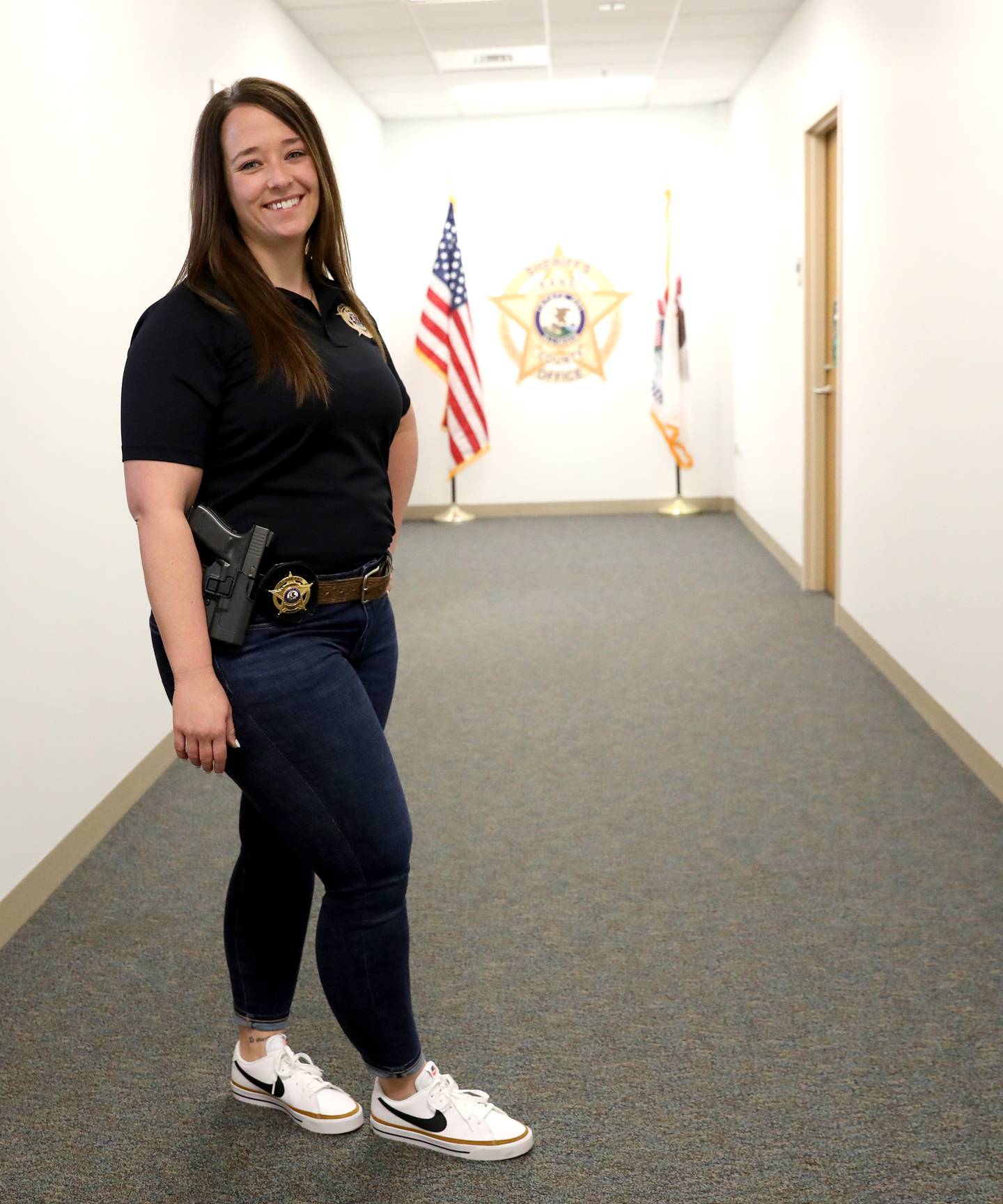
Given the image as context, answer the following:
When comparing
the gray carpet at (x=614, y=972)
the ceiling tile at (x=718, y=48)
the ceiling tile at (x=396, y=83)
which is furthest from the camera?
the ceiling tile at (x=396, y=83)

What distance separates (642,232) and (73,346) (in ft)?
19.1

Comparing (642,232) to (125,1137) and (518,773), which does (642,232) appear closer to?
(518,773)

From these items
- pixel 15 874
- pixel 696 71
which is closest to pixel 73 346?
pixel 15 874

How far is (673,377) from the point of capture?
817cm

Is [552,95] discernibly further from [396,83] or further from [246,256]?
[246,256]

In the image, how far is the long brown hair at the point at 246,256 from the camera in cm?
148

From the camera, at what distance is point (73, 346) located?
3.09 m

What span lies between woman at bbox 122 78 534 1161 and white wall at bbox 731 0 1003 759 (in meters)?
2.08

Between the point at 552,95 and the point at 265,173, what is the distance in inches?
259

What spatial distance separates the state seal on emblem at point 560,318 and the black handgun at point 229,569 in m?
7.10

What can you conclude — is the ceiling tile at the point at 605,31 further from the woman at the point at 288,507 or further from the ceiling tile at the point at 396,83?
the woman at the point at 288,507

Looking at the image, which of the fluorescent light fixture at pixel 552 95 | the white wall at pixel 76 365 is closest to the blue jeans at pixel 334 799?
the white wall at pixel 76 365

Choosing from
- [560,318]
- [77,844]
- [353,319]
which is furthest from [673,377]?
[353,319]

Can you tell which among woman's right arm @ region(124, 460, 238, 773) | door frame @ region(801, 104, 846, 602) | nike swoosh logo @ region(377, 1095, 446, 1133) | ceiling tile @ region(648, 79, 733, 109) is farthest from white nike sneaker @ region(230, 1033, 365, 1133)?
ceiling tile @ region(648, 79, 733, 109)
